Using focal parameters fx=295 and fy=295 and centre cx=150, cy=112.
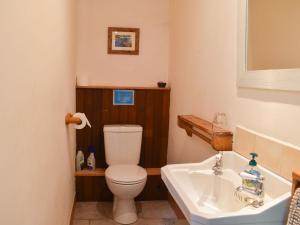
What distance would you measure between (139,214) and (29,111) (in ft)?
6.62

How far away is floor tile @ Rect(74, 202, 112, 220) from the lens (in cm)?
274

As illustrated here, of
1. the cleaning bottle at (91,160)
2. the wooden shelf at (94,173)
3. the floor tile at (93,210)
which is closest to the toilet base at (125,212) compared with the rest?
the floor tile at (93,210)

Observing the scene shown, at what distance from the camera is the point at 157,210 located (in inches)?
114

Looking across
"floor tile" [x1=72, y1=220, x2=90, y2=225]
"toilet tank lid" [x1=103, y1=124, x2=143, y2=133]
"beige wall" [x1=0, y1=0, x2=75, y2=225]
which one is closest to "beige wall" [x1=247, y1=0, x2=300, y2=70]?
"beige wall" [x1=0, y1=0, x2=75, y2=225]

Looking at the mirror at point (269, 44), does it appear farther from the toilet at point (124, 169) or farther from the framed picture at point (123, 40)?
the framed picture at point (123, 40)

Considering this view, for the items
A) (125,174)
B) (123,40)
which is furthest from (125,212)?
(123,40)

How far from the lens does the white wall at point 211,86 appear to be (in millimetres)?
1361

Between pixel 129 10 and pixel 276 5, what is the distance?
2.02m

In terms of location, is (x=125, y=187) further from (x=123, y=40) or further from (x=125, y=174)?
(x=123, y=40)

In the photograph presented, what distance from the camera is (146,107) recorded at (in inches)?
124

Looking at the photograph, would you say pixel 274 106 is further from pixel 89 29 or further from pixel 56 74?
pixel 89 29

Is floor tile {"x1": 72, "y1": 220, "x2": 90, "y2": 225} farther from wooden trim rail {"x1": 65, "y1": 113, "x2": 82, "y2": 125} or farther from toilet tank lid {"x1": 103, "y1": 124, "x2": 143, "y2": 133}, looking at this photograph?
wooden trim rail {"x1": 65, "y1": 113, "x2": 82, "y2": 125}

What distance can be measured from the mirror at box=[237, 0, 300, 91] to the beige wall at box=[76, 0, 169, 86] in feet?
5.52

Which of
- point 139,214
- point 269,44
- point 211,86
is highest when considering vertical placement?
point 269,44
